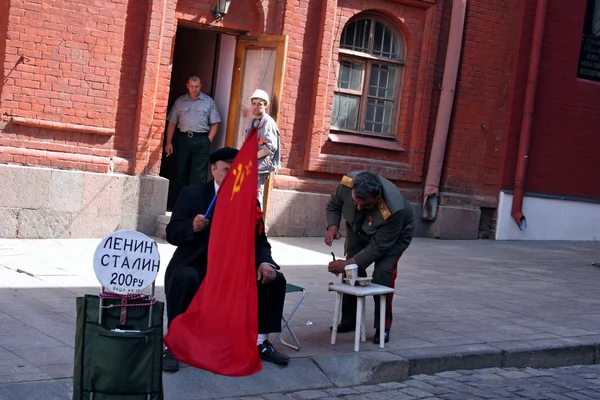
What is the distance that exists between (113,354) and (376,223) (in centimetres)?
321

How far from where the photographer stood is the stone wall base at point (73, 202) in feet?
38.3

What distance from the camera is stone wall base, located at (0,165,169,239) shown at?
11.7 meters

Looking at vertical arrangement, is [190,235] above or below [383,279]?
above

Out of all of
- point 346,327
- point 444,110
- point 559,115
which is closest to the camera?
point 346,327

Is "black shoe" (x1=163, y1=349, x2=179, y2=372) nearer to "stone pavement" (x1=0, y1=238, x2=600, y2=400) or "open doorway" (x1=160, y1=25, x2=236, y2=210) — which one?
"stone pavement" (x1=0, y1=238, x2=600, y2=400)

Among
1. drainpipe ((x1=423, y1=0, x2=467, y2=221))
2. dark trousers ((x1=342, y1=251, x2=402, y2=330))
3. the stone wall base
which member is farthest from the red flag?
drainpipe ((x1=423, y1=0, x2=467, y2=221))

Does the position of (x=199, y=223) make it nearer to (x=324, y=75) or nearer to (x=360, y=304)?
(x=360, y=304)

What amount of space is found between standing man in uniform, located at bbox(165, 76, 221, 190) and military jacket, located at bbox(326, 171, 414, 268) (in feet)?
17.4

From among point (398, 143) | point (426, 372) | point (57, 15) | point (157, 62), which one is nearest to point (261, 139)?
point (157, 62)

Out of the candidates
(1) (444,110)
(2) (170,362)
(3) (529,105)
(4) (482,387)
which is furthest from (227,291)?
(3) (529,105)

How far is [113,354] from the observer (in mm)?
5109

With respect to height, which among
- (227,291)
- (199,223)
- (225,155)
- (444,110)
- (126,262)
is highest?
(444,110)

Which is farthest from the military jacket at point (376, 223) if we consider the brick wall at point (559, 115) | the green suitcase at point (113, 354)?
the brick wall at point (559, 115)

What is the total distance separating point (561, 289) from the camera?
38.0ft
